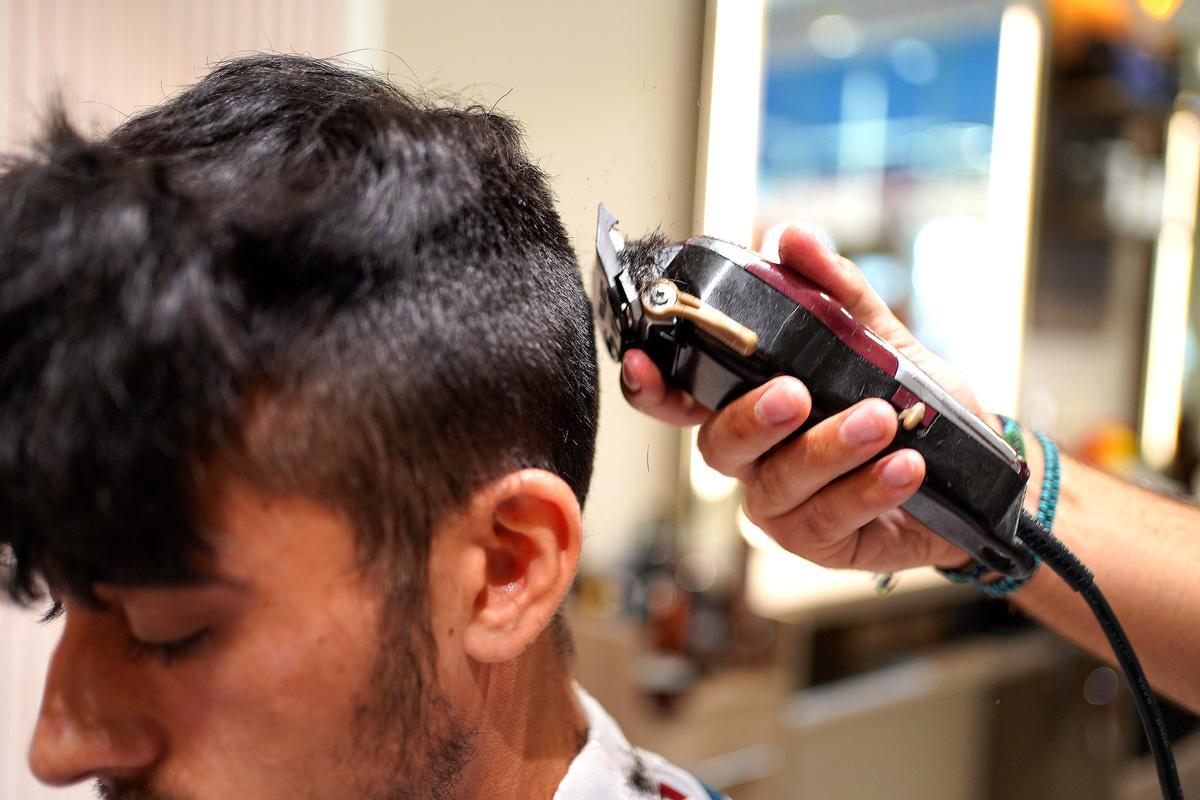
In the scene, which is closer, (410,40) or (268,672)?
(268,672)

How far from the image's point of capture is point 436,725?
74 cm

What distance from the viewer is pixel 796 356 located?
758 mm

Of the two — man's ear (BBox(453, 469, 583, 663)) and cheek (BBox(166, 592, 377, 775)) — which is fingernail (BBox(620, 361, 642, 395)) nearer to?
man's ear (BBox(453, 469, 583, 663))

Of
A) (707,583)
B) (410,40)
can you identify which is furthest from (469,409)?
(707,583)

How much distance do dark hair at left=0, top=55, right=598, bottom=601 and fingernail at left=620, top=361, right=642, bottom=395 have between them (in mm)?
46

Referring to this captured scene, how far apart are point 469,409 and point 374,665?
193 mm

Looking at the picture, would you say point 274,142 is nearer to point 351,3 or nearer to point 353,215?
point 353,215

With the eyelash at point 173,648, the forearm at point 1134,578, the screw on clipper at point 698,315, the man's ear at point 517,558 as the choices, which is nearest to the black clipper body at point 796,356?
the screw on clipper at point 698,315

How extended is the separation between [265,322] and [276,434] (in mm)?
74

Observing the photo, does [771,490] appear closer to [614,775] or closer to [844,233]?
[614,775]

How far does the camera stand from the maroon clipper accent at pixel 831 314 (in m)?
0.75

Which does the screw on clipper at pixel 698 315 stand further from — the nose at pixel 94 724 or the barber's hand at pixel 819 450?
the nose at pixel 94 724

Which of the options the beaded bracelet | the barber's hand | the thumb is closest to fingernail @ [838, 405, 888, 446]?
the barber's hand

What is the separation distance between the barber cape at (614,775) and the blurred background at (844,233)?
23cm
